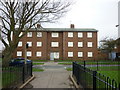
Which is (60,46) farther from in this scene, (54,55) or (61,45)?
(54,55)

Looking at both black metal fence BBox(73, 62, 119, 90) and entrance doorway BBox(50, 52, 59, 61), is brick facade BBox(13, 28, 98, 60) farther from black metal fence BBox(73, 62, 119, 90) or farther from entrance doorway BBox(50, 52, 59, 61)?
black metal fence BBox(73, 62, 119, 90)

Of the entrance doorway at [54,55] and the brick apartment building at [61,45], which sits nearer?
the brick apartment building at [61,45]

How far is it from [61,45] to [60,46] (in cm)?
40

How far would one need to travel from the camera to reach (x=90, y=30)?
48844 mm

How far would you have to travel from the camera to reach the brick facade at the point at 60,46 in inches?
1877

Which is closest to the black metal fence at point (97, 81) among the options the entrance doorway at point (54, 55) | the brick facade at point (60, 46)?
the brick facade at point (60, 46)

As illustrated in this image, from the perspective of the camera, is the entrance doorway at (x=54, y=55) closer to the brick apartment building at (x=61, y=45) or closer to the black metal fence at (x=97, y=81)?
the brick apartment building at (x=61, y=45)

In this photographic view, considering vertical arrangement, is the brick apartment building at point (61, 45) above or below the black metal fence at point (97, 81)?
above

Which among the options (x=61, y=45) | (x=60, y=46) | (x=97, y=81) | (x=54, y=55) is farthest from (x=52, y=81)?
(x=61, y=45)

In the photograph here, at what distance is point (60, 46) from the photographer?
49.0 meters

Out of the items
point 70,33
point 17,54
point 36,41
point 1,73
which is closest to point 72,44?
point 70,33

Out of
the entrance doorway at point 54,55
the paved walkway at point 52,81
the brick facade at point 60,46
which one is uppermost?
the brick facade at point 60,46

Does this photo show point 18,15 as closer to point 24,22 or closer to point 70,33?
point 24,22

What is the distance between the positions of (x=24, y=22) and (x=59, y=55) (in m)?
28.9
